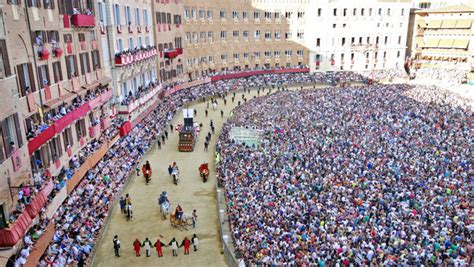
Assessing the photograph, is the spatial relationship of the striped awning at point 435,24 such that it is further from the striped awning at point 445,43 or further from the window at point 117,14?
the window at point 117,14

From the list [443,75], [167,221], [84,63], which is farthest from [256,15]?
[167,221]

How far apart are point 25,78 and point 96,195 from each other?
8.49 metres

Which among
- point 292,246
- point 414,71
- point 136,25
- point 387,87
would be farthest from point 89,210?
point 414,71

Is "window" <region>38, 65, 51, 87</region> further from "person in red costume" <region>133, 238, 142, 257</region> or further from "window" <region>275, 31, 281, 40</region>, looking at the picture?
"window" <region>275, 31, 281, 40</region>

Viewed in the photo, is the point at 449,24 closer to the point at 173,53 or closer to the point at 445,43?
the point at 445,43

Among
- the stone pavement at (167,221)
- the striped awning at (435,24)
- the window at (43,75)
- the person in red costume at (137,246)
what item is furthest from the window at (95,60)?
the striped awning at (435,24)

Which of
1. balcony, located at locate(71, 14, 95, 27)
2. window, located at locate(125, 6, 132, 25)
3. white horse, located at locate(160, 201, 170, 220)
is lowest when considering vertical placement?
white horse, located at locate(160, 201, 170, 220)

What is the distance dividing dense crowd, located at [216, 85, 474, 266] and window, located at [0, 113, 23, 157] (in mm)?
11566

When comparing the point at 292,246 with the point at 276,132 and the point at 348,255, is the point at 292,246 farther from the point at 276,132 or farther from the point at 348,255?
the point at 276,132

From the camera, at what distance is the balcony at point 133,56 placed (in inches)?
1432

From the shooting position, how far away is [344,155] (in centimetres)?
3216

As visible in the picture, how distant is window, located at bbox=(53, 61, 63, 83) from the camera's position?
24.7 metres

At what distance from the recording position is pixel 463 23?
7044 cm

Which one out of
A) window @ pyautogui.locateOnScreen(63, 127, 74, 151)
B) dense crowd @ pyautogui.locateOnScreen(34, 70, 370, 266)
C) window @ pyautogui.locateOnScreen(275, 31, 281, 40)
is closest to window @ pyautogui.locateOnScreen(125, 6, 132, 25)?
dense crowd @ pyautogui.locateOnScreen(34, 70, 370, 266)
